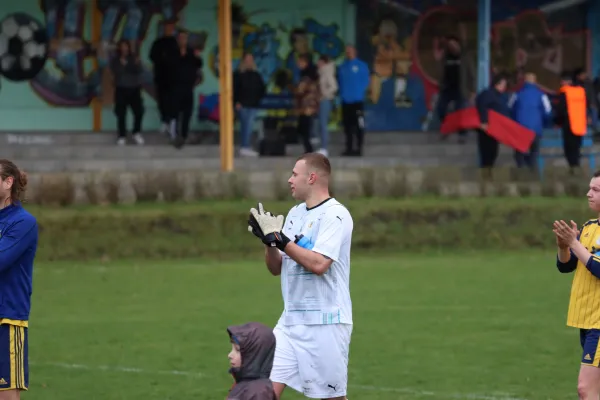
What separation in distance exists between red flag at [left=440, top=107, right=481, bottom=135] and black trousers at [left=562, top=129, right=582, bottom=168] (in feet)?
5.38

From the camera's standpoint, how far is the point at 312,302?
8.21 meters

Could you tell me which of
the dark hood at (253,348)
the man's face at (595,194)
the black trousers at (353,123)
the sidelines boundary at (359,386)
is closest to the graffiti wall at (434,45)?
the black trousers at (353,123)

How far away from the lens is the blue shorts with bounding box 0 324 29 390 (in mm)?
8047

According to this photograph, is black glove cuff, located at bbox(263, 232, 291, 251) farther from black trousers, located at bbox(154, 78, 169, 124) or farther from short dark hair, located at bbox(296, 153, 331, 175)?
black trousers, located at bbox(154, 78, 169, 124)

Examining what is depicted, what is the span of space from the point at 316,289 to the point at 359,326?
7.15 m

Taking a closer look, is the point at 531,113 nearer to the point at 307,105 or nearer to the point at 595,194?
the point at 307,105

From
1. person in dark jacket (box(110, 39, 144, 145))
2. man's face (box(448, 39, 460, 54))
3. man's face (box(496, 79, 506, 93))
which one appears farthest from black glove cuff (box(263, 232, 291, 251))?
man's face (box(448, 39, 460, 54))

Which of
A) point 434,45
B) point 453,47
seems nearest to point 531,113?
point 453,47

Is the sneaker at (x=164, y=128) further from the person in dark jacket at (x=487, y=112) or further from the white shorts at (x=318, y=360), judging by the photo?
the white shorts at (x=318, y=360)

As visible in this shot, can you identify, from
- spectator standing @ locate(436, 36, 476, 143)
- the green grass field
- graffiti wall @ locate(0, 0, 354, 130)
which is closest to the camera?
the green grass field

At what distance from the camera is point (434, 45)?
105ft

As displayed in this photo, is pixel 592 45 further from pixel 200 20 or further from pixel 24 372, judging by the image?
pixel 24 372

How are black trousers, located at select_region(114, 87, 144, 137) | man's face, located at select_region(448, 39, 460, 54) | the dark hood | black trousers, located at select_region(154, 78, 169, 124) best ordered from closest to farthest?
1. the dark hood
2. black trousers, located at select_region(114, 87, 144, 137)
3. black trousers, located at select_region(154, 78, 169, 124)
4. man's face, located at select_region(448, 39, 460, 54)

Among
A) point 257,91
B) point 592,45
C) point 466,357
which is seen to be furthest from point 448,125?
point 466,357
